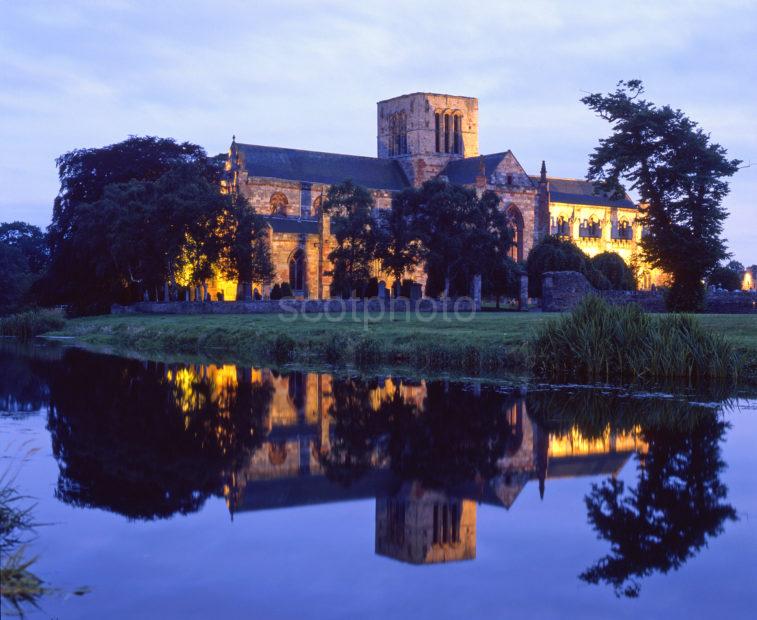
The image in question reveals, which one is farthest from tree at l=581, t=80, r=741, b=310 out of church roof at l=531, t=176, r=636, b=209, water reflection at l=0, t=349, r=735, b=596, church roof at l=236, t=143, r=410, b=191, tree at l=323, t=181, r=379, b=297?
church roof at l=531, t=176, r=636, b=209

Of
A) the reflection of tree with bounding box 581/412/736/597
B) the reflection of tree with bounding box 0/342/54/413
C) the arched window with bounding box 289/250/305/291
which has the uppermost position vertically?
the arched window with bounding box 289/250/305/291

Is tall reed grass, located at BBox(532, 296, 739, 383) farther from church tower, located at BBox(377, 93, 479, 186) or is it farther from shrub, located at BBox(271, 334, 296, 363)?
church tower, located at BBox(377, 93, 479, 186)

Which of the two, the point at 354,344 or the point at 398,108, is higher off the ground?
the point at 398,108

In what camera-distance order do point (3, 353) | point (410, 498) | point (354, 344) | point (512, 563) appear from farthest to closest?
point (3, 353)
point (354, 344)
point (410, 498)
point (512, 563)

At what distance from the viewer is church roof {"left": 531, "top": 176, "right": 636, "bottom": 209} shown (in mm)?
99375

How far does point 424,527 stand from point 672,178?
36425 millimetres

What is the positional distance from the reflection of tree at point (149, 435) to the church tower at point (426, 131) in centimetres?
6378

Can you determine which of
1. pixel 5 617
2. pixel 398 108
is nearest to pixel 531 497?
pixel 5 617

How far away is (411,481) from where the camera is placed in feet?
39.3

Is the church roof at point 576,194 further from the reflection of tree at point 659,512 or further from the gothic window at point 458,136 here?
the reflection of tree at point 659,512

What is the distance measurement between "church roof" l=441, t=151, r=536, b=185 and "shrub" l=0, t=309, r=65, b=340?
133 ft

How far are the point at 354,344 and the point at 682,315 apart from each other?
9942 millimetres

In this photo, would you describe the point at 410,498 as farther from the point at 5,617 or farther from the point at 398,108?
the point at 398,108

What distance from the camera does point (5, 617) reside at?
683 centimetres
